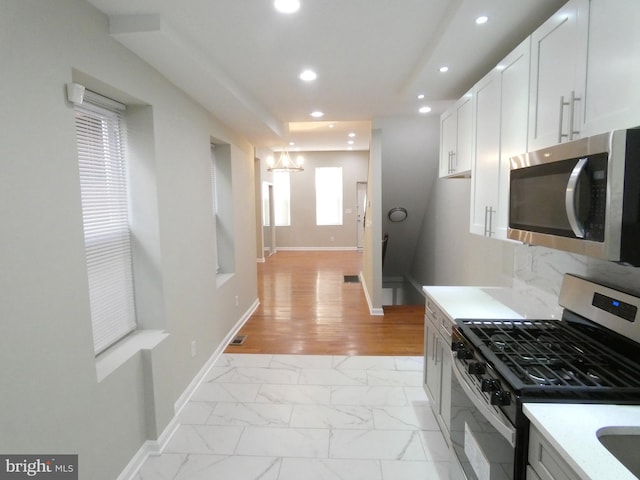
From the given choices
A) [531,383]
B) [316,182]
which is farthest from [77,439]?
[316,182]

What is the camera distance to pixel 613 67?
46.6 inches

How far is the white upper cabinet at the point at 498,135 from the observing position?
5.84ft

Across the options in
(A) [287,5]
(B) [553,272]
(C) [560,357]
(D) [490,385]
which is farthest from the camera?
(B) [553,272]

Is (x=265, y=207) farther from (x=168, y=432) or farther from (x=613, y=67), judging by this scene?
(x=613, y=67)

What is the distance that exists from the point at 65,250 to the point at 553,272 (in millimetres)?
2561

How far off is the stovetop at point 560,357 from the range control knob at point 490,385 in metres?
0.05

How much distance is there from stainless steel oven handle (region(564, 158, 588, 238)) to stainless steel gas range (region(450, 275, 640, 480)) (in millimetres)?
486

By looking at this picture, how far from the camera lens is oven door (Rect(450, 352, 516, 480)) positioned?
1.25 metres

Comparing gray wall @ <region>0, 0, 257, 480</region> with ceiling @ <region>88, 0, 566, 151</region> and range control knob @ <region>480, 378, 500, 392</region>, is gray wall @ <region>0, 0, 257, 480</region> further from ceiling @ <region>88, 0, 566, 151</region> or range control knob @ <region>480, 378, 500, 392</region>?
range control knob @ <region>480, 378, 500, 392</region>

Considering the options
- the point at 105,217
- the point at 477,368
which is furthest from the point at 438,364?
the point at 105,217

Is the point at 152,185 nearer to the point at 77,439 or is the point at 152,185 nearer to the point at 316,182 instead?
the point at 77,439

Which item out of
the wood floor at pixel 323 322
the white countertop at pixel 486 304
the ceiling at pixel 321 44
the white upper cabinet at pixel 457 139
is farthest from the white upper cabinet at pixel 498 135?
the wood floor at pixel 323 322

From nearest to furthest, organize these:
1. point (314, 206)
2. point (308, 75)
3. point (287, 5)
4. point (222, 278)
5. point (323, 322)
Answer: point (287, 5)
point (308, 75)
point (222, 278)
point (323, 322)
point (314, 206)

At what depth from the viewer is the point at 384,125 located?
14.5 ft
